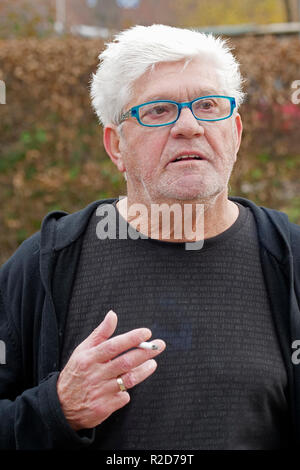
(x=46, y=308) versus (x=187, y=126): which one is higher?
(x=187, y=126)

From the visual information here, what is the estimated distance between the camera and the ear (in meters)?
2.17

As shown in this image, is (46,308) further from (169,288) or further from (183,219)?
(183,219)

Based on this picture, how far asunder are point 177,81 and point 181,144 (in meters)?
0.21

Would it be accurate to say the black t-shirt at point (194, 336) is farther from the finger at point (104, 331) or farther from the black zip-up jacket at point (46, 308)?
the finger at point (104, 331)

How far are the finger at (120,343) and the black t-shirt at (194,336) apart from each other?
292 millimetres

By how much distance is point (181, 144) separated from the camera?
1.94 m

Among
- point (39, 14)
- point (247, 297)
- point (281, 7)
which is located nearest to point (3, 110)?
point (39, 14)

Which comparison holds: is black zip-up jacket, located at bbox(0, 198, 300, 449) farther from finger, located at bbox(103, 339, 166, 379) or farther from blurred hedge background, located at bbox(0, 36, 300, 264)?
blurred hedge background, located at bbox(0, 36, 300, 264)

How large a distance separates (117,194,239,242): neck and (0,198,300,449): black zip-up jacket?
6.0 inches

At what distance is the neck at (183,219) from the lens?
198 cm

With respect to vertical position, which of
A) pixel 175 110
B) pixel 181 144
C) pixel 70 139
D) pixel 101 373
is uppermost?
pixel 70 139

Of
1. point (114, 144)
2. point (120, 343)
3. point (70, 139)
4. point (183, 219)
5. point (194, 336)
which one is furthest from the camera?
point (70, 139)

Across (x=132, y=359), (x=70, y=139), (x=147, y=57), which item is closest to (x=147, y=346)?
(x=132, y=359)

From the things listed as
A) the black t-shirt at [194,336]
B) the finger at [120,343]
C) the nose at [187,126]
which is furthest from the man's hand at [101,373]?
the nose at [187,126]
